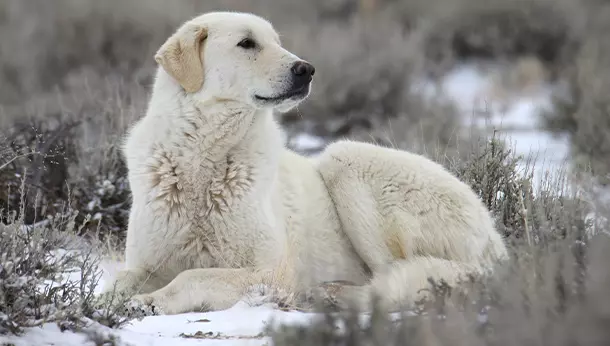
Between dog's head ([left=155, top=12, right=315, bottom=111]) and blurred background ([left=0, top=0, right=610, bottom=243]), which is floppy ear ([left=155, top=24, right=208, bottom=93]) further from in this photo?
blurred background ([left=0, top=0, right=610, bottom=243])

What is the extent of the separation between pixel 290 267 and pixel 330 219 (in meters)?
0.61

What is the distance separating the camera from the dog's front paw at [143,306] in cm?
373

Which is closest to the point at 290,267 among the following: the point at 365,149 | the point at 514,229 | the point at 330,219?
the point at 330,219

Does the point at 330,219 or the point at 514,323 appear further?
the point at 330,219

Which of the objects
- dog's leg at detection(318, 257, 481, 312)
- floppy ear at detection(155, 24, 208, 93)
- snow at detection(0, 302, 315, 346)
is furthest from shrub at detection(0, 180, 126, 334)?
floppy ear at detection(155, 24, 208, 93)

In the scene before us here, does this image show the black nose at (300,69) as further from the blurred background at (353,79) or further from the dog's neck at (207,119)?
the blurred background at (353,79)

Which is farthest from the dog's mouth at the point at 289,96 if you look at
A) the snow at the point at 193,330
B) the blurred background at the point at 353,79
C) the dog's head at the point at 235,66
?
the blurred background at the point at 353,79

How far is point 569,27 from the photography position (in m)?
19.6

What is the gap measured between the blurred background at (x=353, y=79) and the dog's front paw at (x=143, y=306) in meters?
1.94

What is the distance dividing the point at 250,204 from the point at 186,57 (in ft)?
2.88

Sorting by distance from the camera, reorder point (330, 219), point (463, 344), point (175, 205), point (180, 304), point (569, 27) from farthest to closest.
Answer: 1. point (569, 27)
2. point (330, 219)
3. point (175, 205)
4. point (180, 304)
5. point (463, 344)

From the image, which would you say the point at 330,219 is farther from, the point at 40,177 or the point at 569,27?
the point at 569,27

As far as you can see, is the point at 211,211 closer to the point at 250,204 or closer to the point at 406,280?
the point at 250,204

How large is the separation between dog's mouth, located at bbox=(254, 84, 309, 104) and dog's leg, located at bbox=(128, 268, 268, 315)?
0.97 m
